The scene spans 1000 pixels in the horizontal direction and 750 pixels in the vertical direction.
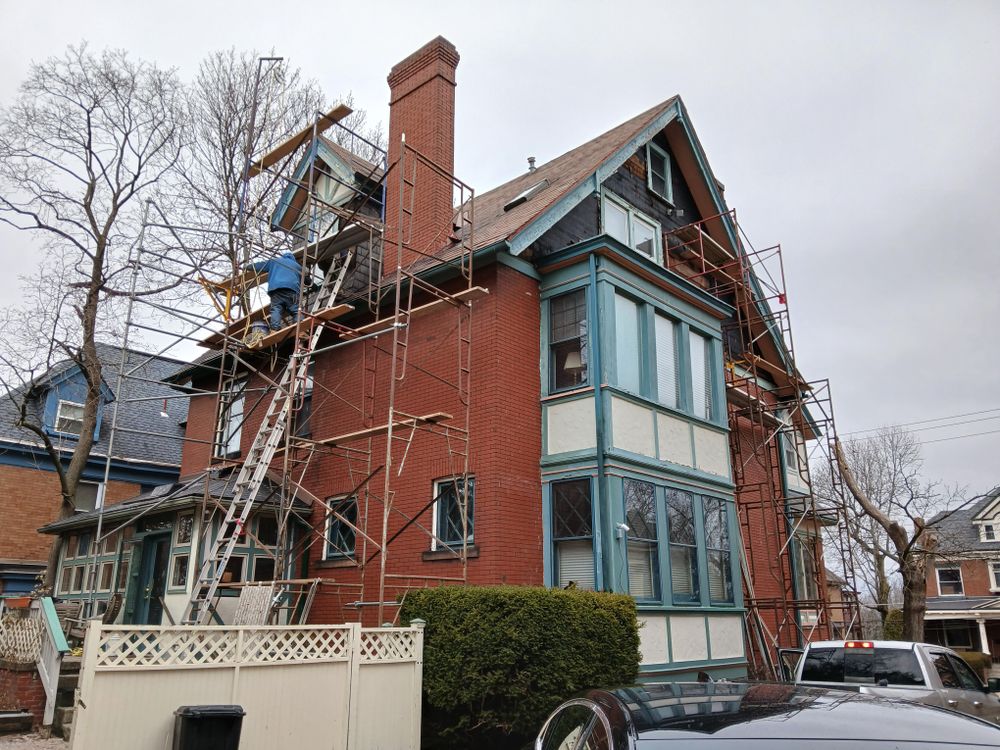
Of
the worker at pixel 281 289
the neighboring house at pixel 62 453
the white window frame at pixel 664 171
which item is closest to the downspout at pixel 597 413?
the white window frame at pixel 664 171

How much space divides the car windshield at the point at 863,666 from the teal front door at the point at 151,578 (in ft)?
36.8

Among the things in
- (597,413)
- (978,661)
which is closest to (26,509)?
(597,413)

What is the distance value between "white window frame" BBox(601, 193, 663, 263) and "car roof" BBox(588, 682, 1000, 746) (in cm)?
1208

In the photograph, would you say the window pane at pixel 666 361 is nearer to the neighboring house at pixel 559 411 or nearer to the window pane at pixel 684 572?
the neighboring house at pixel 559 411

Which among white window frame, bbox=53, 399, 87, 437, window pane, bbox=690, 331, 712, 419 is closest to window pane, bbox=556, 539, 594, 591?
window pane, bbox=690, 331, 712, 419

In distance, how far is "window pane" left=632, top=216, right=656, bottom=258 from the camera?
54.6 ft

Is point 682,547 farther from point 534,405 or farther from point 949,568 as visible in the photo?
point 949,568

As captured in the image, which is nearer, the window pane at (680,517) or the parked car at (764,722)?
the parked car at (764,722)

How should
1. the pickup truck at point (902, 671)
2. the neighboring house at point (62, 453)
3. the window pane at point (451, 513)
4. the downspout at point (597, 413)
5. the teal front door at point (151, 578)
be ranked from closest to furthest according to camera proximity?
the pickup truck at point (902, 671) < the downspout at point (597, 413) < the window pane at point (451, 513) < the teal front door at point (151, 578) < the neighboring house at point (62, 453)

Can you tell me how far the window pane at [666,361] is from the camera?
47.0 feet

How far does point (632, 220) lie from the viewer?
16641 mm

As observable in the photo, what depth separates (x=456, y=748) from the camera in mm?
10320

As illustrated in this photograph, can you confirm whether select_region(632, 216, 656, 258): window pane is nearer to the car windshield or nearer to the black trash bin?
the car windshield

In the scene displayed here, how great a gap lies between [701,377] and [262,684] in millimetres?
10102
